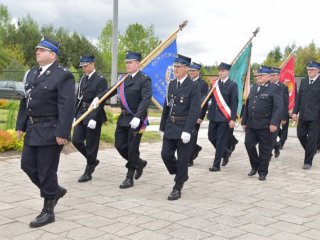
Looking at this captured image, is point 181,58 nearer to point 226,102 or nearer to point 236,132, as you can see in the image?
point 226,102

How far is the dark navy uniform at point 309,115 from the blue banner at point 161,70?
2610mm

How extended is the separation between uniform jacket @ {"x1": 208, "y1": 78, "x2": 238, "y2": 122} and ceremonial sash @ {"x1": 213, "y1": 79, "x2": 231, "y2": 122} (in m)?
0.04

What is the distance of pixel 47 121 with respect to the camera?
201 inches

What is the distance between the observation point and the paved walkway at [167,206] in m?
4.83

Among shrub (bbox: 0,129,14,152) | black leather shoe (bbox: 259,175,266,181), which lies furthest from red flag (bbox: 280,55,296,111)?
shrub (bbox: 0,129,14,152)

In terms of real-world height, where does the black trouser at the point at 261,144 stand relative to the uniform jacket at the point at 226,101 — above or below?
below

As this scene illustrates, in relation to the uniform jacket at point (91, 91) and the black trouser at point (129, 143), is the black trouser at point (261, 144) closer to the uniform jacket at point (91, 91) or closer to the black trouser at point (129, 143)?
the black trouser at point (129, 143)

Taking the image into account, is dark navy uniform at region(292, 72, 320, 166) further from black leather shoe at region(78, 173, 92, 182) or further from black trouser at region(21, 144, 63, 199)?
black trouser at region(21, 144, 63, 199)

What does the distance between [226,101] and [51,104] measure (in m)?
4.12

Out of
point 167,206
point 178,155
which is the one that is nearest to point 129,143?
point 178,155

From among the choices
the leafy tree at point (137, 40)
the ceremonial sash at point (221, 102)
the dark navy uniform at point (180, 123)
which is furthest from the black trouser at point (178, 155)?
the leafy tree at point (137, 40)

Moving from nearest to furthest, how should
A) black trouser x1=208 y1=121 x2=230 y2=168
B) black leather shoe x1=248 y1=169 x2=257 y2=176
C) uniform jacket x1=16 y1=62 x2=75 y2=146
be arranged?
1. uniform jacket x1=16 y1=62 x2=75 y2=146
2. black leather shoe x1=248 y1=169 x2=257 y2=176
3. black trouser x1=208 y1=121 x2=230 y2=168

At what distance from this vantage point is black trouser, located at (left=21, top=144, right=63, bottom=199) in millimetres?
5074

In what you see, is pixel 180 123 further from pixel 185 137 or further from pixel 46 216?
pixel 46 216
